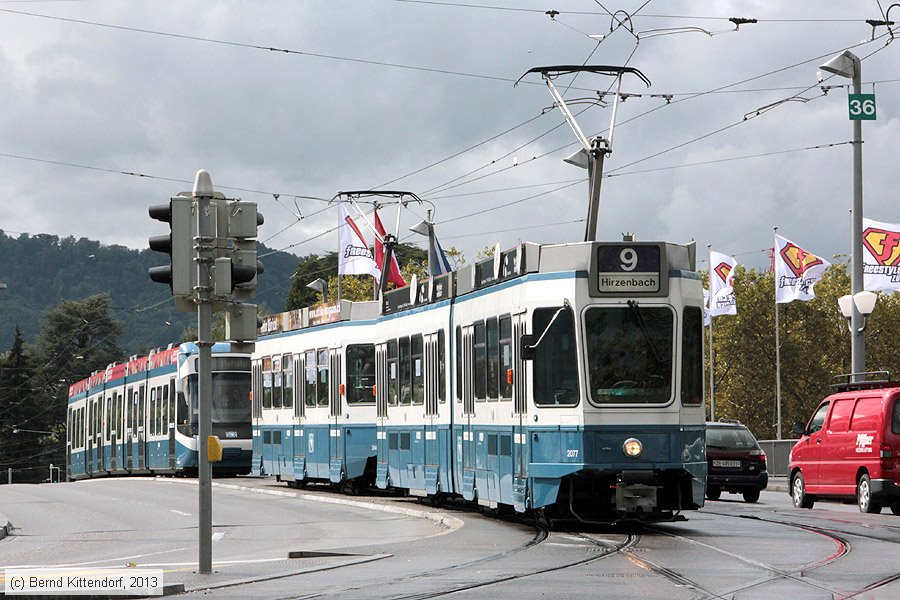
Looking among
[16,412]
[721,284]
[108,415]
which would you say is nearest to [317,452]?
[108,415]

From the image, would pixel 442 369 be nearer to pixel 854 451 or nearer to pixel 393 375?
pixel 393 375

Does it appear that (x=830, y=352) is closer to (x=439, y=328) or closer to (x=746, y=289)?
(x=746, y=289)

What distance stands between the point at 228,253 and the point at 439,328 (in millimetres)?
10231

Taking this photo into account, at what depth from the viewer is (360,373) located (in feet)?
105

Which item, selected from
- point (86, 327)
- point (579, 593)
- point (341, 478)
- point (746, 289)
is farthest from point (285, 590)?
point (86, 327)

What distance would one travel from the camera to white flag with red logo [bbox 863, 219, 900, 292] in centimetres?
3216

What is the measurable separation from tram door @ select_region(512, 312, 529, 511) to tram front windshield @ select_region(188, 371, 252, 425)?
2182cm

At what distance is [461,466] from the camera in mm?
24594

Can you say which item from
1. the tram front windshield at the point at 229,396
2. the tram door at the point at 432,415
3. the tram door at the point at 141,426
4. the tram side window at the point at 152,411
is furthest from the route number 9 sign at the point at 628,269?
the tram door at the point at 141,426

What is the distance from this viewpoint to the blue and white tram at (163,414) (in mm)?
42594

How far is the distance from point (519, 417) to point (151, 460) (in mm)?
29156

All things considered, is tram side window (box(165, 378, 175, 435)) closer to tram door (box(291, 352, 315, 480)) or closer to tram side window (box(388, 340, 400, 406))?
tram door (box(291, 352, 315, 480))

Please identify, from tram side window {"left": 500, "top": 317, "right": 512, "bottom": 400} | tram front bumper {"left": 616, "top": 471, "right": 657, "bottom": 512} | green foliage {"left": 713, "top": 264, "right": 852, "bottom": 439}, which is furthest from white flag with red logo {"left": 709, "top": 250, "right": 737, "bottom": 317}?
green foliage {"left": 713, "top": 264, "right": 852, "bottom": 439}

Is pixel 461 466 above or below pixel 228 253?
below
